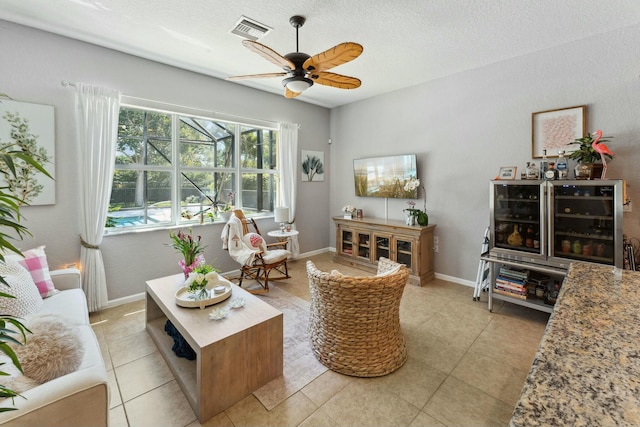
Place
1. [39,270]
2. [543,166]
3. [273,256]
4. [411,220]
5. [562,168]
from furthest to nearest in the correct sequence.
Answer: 1. [411,220]
2. [273,256]
3. [543,166]
4. [562,168]
5. [39,270]

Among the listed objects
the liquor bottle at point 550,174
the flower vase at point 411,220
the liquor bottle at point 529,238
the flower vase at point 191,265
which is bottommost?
the flower vase at point 191,265

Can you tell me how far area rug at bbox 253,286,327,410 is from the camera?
186 cm

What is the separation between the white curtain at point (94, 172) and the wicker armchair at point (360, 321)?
2449 mm

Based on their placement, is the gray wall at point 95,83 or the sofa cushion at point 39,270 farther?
the gray wall at point 95,83

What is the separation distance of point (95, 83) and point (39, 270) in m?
1.99

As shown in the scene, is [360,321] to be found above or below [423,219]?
below

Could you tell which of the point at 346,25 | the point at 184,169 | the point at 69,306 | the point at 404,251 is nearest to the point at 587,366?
the point at 346,25

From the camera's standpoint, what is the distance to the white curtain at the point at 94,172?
9.45 ft

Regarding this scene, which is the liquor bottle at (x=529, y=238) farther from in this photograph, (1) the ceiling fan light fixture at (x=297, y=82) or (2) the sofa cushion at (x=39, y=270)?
(2) the sofa cushion at (x=39, y=270)

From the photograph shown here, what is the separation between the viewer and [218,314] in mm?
1945

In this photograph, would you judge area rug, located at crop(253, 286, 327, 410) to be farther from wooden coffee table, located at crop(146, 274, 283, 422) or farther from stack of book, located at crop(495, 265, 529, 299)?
stack of book, located at crop(495, 265, 529, 299)

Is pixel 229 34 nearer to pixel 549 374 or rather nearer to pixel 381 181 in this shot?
pixel 381 181

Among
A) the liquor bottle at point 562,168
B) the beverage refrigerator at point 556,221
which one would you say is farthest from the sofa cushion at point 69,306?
the liquor bottle at point 562,168

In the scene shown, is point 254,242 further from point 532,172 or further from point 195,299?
point 532,172
